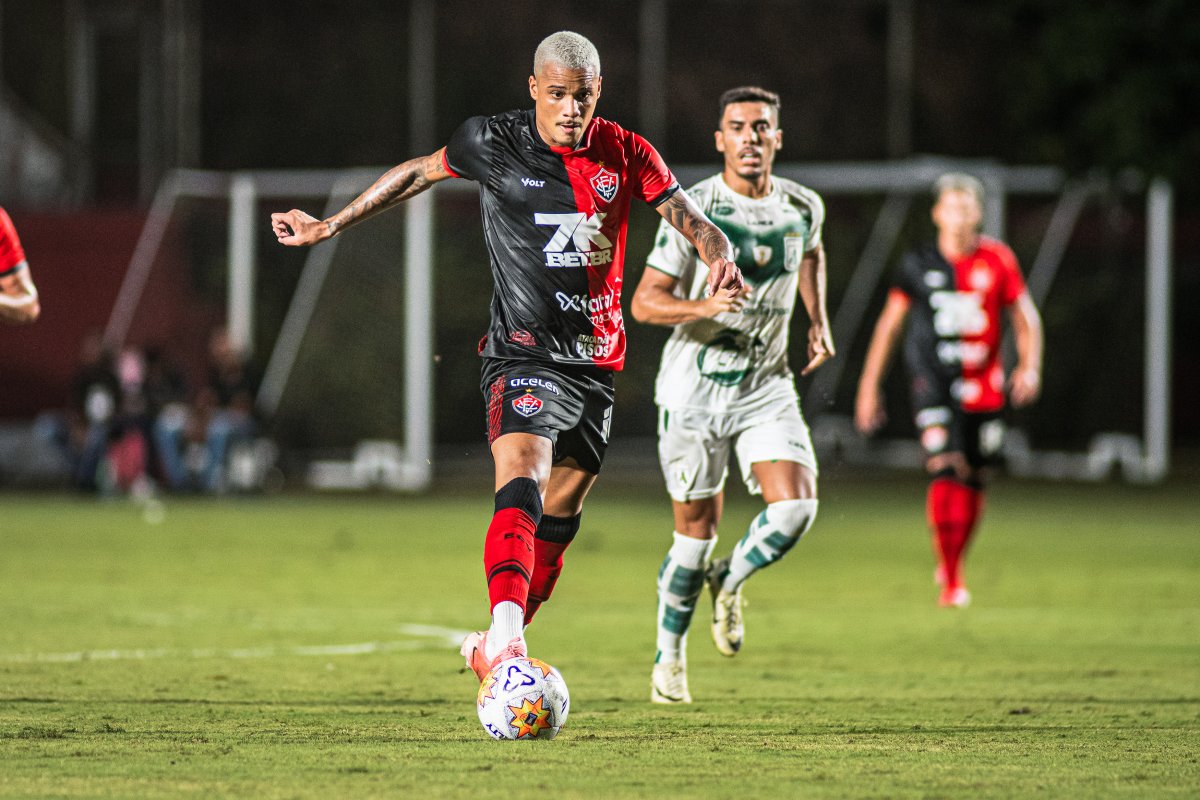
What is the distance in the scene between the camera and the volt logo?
690cm

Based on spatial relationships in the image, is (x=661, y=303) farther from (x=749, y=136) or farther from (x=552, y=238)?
(x=552, y=238)

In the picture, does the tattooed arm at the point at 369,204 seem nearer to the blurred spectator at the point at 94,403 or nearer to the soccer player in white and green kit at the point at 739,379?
the soccer player in white and green kit at the point at 739,379

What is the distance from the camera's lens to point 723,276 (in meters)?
6.80

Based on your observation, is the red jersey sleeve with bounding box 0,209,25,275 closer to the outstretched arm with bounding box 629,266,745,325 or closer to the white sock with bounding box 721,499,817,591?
the outstretched arm with bounding box 629,266,745,325

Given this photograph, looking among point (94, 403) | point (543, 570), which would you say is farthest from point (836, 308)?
point (543, 570)

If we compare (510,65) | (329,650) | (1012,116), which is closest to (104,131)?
(510,65)

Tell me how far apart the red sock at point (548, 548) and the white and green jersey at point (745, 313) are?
3.43 feet

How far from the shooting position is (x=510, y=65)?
3397 cm

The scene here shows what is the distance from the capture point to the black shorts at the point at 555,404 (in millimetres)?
6789

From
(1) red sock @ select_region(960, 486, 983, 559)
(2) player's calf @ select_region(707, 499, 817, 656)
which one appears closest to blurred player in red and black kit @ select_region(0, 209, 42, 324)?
(2) player's calf @ select_region(707, 499, 817, 656)

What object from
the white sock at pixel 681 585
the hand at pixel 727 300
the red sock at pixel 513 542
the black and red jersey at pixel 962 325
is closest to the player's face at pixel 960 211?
the black and red jersey at pixel 962 325

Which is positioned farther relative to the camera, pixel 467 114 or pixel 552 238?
pixel 467 114

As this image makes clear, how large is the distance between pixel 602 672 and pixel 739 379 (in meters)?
1.55

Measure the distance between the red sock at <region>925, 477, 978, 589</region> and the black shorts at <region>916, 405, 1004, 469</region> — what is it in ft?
0.78
